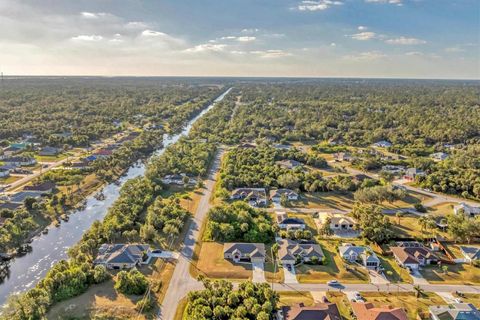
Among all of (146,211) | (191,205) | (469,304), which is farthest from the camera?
(191,205)

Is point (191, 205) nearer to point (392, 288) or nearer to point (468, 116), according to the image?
point (392, 288)

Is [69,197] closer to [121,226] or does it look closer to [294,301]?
[121,226]

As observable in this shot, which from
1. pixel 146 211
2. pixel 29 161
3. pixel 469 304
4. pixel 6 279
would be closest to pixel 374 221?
pixel 469 304

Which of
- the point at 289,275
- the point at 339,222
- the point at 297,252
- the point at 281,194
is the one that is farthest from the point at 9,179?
the point at 339,222

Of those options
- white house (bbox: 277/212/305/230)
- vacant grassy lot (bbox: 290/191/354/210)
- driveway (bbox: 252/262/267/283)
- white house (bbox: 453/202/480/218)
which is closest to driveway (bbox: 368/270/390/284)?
driveway (bbox: 252/262/267/283)

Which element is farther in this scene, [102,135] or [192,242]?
[102,135]

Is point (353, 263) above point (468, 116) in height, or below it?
below

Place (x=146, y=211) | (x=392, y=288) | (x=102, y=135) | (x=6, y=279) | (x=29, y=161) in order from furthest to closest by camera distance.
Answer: (x=102, y=135) → (x=29, y=161) → (x=146, y=211) → (x=6, y=279) → (x=392, y=288)

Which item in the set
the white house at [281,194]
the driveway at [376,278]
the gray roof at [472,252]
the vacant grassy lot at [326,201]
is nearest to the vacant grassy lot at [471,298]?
the driveway at [376,278]
